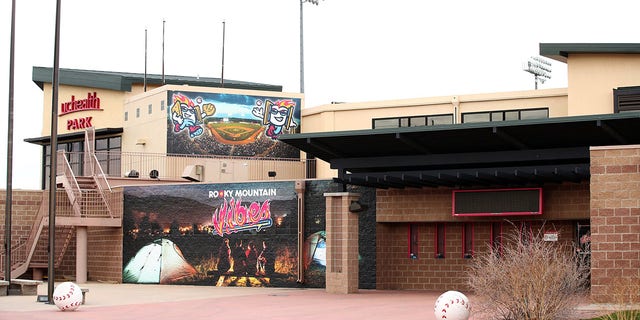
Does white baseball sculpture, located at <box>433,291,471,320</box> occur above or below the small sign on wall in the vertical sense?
below

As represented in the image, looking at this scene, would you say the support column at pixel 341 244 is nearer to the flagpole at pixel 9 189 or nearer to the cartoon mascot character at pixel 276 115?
the flagpole at pixel 9 189

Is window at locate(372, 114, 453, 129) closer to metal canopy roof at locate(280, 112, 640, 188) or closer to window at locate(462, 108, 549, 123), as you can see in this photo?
window at locate(462, 108, 549, 123)

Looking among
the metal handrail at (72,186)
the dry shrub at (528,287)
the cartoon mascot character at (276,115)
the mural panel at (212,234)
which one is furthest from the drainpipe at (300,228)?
the dry shrub at (528,287)

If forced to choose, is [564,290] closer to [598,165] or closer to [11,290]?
[598,165]

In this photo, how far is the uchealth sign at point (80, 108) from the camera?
5359cm

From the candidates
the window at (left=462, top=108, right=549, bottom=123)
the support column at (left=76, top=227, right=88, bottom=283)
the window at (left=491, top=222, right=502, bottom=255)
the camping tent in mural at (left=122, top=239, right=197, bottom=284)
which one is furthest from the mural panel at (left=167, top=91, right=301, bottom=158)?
the window at (left=491, top=222, right=502, bottom=255)

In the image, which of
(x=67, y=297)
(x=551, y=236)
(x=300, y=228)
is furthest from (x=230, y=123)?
(x=67, y=297)

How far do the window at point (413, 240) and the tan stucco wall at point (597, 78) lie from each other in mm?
7471

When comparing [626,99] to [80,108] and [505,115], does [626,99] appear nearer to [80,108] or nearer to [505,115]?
[505,115]

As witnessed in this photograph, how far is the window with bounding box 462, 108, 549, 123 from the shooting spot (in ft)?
136

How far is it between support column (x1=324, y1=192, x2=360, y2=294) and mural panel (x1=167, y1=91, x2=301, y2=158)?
51.6ft

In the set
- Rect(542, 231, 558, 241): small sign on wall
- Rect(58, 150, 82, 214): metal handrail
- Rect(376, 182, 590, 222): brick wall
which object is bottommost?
Rect(542, 231, 558, 241): small sign on wall

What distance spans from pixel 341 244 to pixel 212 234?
7.27m

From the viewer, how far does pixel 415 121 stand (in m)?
44.3
